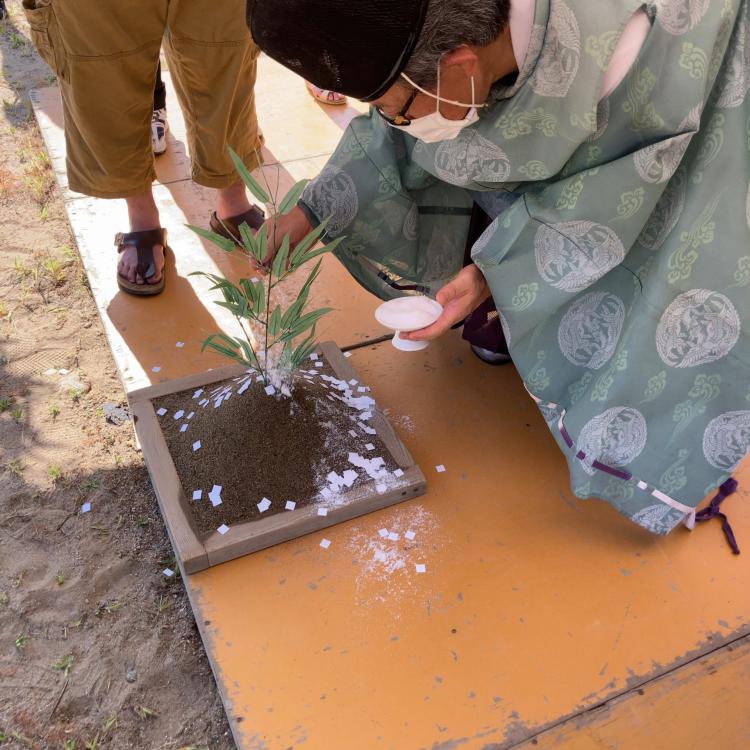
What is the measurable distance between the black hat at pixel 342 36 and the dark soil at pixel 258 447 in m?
0.85

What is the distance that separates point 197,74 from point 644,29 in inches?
53.4

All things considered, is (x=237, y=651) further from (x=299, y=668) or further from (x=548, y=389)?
(x=548, y=389)

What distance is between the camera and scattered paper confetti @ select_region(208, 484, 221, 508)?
5.68 feet

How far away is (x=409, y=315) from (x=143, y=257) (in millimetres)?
1132

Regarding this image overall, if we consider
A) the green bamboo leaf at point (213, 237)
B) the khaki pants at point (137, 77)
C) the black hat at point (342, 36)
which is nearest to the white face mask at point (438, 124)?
the black hat at point (342, 36)

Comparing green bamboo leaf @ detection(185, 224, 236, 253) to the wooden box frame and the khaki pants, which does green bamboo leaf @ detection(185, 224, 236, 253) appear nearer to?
the wooden box frame

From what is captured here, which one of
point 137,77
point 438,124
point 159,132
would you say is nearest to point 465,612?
point 438,124

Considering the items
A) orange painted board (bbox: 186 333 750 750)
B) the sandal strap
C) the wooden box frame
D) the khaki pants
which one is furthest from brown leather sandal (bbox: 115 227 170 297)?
orange painted board (bbox: 186 333 750 750)

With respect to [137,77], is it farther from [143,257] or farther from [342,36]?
[342,36]

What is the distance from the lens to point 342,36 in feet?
3.99

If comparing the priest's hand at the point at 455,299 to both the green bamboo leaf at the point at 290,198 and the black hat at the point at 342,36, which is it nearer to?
the green bamboo leaf at the point at 290,198

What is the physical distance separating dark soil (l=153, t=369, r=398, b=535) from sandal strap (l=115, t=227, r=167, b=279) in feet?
2.04

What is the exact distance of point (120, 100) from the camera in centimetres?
209

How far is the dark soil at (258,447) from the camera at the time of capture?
175 cm
